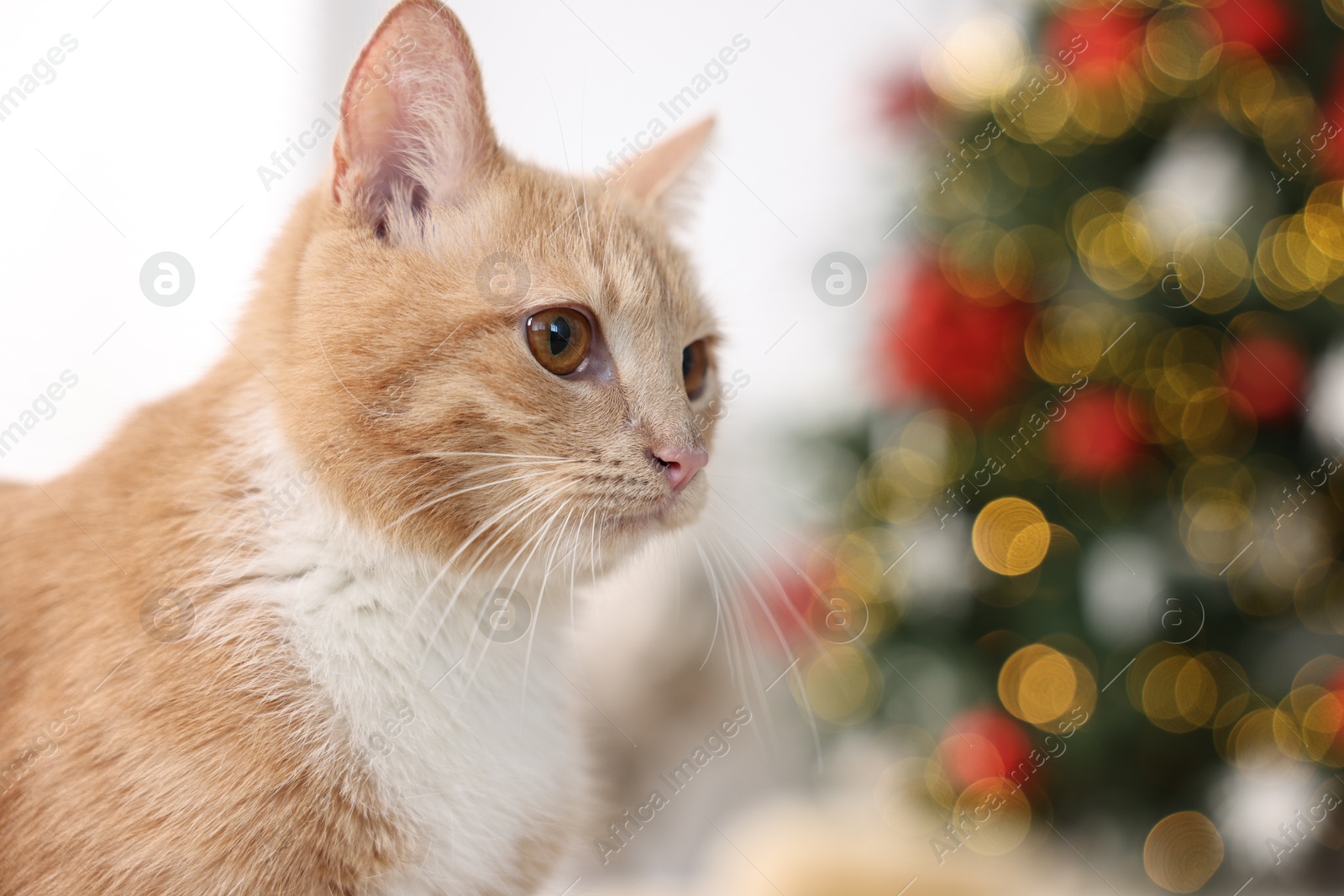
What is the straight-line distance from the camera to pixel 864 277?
1751 millimetres

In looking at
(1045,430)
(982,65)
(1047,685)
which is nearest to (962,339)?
(1045,430)

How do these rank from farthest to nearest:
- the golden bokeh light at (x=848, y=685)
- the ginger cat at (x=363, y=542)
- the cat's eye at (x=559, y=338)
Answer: the golden bokeh light at (x=848, y=685) < the cat's eye at (x=559, y=338) < the ginger cat at (x=363, y=542)

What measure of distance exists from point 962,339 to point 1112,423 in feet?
0.95

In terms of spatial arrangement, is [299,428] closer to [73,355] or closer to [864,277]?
[73,355]

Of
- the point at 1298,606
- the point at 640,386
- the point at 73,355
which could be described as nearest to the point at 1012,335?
the point at 1298,606

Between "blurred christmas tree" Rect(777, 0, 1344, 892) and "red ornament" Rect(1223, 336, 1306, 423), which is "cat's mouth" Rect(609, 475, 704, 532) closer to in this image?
"blurred christmas tree" Rect(777, 0, 1344, 892)

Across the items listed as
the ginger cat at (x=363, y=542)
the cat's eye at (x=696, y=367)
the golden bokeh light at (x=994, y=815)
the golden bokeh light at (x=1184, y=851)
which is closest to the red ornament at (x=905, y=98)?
the cat's eye at (x=696, y=367)

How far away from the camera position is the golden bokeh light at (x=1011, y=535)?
1676 mm

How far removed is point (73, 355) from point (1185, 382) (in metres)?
1.66

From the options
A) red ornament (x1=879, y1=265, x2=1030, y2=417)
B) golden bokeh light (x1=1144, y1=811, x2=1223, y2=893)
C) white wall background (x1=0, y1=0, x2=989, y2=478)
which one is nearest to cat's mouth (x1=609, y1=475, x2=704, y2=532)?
white wall background (x1=0, y1=0, x2=989, y2=478)

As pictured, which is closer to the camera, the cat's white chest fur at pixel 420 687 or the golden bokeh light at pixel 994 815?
the cat's white chest fur at pixel 420 687

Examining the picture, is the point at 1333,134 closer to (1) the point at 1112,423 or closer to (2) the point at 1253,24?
(2) the point at 1253,24

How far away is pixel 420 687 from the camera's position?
74 cm

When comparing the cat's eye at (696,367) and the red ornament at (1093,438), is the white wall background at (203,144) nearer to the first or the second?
the cat's eye at (696,367)
